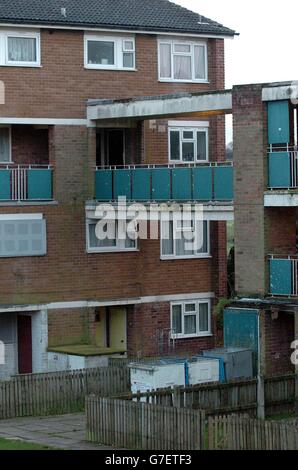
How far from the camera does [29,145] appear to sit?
1574 inches

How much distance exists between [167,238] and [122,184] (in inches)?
135

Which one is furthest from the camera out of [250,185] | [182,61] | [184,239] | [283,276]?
[184,239]

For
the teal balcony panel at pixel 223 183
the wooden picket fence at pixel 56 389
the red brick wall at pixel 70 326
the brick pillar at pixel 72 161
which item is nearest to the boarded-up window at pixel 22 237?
the brick pillar at pixel 72 161

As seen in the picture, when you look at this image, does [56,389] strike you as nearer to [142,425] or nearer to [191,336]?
[142,425]

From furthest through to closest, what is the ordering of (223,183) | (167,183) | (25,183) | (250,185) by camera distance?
(25,183) < (167,183) < (223,183) < (250,185)

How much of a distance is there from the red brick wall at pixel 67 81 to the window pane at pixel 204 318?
6.61m

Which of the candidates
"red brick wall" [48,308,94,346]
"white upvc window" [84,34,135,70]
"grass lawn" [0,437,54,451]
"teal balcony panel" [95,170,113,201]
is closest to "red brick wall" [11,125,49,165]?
"teal balcony panel" [95,170,113,201]

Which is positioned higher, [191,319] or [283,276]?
[283,276]

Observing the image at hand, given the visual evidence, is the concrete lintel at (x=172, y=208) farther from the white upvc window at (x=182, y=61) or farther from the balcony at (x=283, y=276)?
the white upvc window at (x=182, y=61)

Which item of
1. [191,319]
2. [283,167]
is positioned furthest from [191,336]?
[283,167]

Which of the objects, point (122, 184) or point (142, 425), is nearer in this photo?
point (142, 425)

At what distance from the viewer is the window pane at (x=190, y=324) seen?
42250 mm

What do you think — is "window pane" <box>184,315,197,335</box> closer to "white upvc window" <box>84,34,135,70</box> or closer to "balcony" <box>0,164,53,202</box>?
"balcony" <box>0,164,53,202</box>

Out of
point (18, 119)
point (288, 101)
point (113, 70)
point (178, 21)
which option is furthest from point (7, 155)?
point (288, 101)
